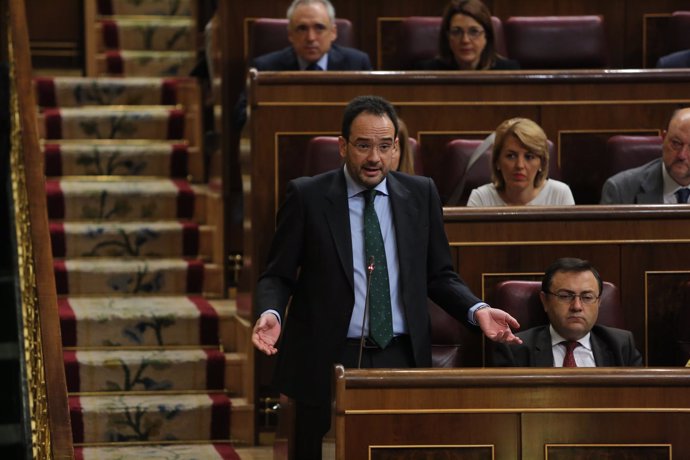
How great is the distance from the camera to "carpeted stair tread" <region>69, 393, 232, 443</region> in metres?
3.53

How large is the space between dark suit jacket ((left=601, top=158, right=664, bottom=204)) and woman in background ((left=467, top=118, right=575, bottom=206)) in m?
0.17

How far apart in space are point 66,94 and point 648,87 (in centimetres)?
205

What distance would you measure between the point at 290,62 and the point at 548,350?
143cm

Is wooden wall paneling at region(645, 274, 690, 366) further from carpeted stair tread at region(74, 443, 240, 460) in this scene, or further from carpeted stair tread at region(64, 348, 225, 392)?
carpeted stair tread at region(64, 348, 225, 392)

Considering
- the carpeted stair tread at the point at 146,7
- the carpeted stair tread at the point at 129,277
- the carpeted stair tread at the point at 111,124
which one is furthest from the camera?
the carpeted stair tread at the point at 146,7

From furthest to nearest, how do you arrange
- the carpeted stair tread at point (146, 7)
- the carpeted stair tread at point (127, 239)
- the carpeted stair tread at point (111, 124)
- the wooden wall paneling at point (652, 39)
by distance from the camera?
the carpeted stair tread at point (146, 7)
the carpeted stair tread at point (111, 124)
the wooden wall paneling at point (652, 39)
the carpeted stair tread at point (127, 239)

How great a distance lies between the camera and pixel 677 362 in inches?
118

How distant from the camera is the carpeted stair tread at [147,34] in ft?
16.9

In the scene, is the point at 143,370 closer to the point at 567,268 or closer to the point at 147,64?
the point at 567,268

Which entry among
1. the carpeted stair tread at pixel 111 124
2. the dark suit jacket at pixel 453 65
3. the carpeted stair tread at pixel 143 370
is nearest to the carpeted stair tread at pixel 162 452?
the carpeted stair tread at pixel 143 370

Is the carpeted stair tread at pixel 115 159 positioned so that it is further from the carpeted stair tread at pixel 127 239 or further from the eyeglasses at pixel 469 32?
the eyeglasses at pixel 469 32

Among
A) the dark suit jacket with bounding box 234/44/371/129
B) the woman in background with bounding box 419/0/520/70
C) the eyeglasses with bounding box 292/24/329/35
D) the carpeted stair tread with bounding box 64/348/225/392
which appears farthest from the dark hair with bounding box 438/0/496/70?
the carpeted stair tread with bounding box 64/348/225/392

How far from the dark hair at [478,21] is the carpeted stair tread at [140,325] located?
91 cm

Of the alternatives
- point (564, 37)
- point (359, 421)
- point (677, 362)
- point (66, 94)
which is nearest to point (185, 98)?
point (66, 94)
